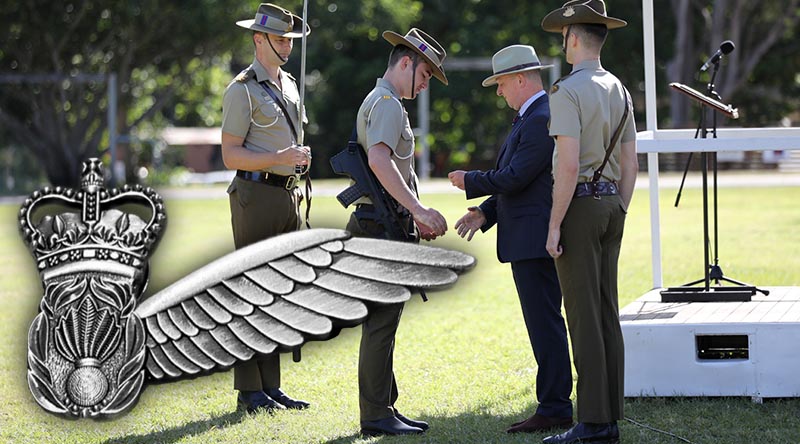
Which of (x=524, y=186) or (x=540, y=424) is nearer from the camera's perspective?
(x=524, y=186)

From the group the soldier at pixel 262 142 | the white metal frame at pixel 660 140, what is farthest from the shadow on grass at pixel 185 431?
the white metal frame at pixel 660 140

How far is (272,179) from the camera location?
5.79 metres

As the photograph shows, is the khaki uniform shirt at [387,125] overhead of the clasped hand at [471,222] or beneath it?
overhead

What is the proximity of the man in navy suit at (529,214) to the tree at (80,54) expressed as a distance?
2814 cm

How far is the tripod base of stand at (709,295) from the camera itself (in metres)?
6.91

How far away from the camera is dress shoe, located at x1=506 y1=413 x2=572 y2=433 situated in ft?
17.6

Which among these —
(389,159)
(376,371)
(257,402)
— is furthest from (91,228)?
(257,402)

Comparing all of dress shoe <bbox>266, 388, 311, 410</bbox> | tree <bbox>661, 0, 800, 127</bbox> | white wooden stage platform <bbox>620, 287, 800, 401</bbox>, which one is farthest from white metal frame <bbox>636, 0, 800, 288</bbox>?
tree <bbox>661, 0, 800, 127</bbox>

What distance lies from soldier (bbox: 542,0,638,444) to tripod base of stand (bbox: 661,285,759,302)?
202 cm

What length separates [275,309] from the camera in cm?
249

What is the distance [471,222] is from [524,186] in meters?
0.32

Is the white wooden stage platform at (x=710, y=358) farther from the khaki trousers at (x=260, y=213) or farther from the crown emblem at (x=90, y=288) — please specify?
the crown emblem at (x=90, y=288)

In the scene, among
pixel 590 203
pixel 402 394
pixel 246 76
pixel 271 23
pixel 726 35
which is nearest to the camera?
pixel 590 203

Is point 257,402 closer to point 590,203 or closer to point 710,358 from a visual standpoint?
point 590,203
